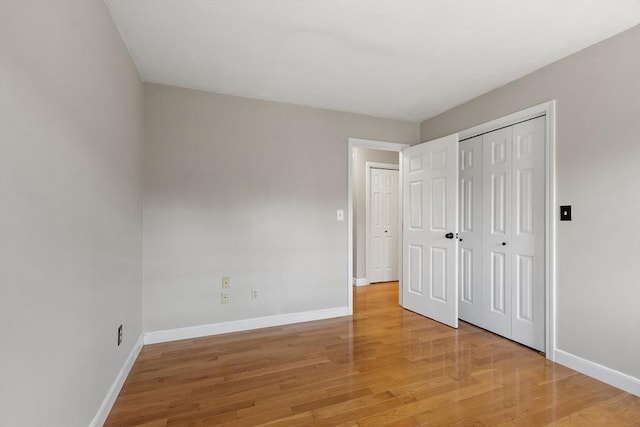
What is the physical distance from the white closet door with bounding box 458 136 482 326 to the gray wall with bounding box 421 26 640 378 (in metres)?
0.79

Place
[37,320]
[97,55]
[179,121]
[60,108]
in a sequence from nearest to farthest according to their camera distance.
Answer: [37,320]
[60,108]
[97,55]
[179,121]

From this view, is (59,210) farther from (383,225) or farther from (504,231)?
(383,225)

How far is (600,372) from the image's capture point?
2109 mm

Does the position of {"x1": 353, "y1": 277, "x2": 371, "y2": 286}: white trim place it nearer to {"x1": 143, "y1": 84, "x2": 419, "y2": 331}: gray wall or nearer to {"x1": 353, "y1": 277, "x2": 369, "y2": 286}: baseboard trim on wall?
{"x1": 353, "y1": 277, "x2": 369, "y2": 286}: baseboard trim on wall

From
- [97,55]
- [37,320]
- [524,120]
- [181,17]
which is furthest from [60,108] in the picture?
[524,120]

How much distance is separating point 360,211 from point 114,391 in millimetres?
3978

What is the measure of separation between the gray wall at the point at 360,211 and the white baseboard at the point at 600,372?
119 inches

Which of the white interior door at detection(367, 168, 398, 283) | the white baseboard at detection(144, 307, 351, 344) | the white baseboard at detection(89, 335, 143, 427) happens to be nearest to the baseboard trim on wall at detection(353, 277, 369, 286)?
the white interior door at detection(367, 168, 398, 283)

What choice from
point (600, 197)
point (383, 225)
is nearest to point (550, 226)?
point (600, 197)

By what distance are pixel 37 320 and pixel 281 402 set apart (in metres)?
1.37

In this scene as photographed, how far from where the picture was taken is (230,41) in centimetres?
A: 214

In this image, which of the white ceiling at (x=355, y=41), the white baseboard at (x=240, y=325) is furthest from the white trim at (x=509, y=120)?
the white baseboard at (x=240, y=325)

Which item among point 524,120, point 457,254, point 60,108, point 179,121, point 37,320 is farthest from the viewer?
point 457,254

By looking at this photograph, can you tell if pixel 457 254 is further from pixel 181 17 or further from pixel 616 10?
pixel 181 17
